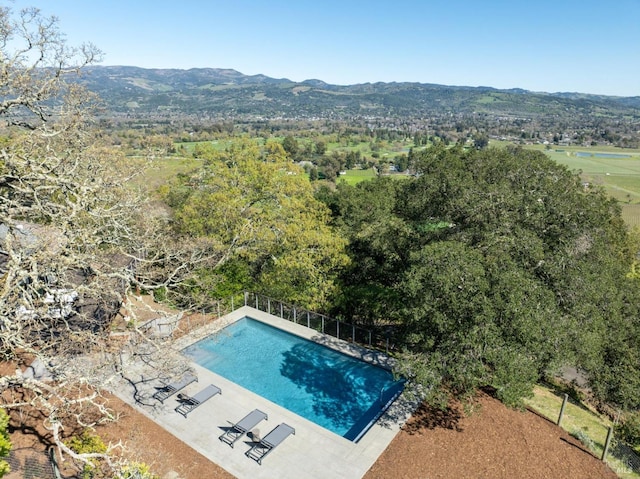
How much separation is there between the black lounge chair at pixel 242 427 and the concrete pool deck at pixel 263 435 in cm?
18

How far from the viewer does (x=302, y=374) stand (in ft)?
55.1

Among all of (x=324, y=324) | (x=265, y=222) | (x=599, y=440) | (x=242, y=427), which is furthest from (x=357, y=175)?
(x=242, y=427)

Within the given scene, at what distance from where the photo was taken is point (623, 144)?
152500 mm

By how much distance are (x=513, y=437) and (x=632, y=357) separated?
5603mm

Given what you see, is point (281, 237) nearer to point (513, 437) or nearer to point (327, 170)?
point (513, 437)

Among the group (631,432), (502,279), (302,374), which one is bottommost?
(302,374)

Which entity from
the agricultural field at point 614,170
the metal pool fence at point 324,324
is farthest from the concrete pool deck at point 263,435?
the agricultural field at point 614,170

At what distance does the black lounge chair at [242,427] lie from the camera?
1231 centimetres

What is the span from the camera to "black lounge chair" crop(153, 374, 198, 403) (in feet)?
45.7

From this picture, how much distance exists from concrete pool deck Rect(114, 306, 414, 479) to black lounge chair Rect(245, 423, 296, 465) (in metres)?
0.16

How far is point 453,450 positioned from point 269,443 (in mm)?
5613

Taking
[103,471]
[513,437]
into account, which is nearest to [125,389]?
[103,471]

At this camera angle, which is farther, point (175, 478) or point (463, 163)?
point (463, 163)

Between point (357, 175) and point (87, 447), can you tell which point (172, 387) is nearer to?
point (87, 447)
